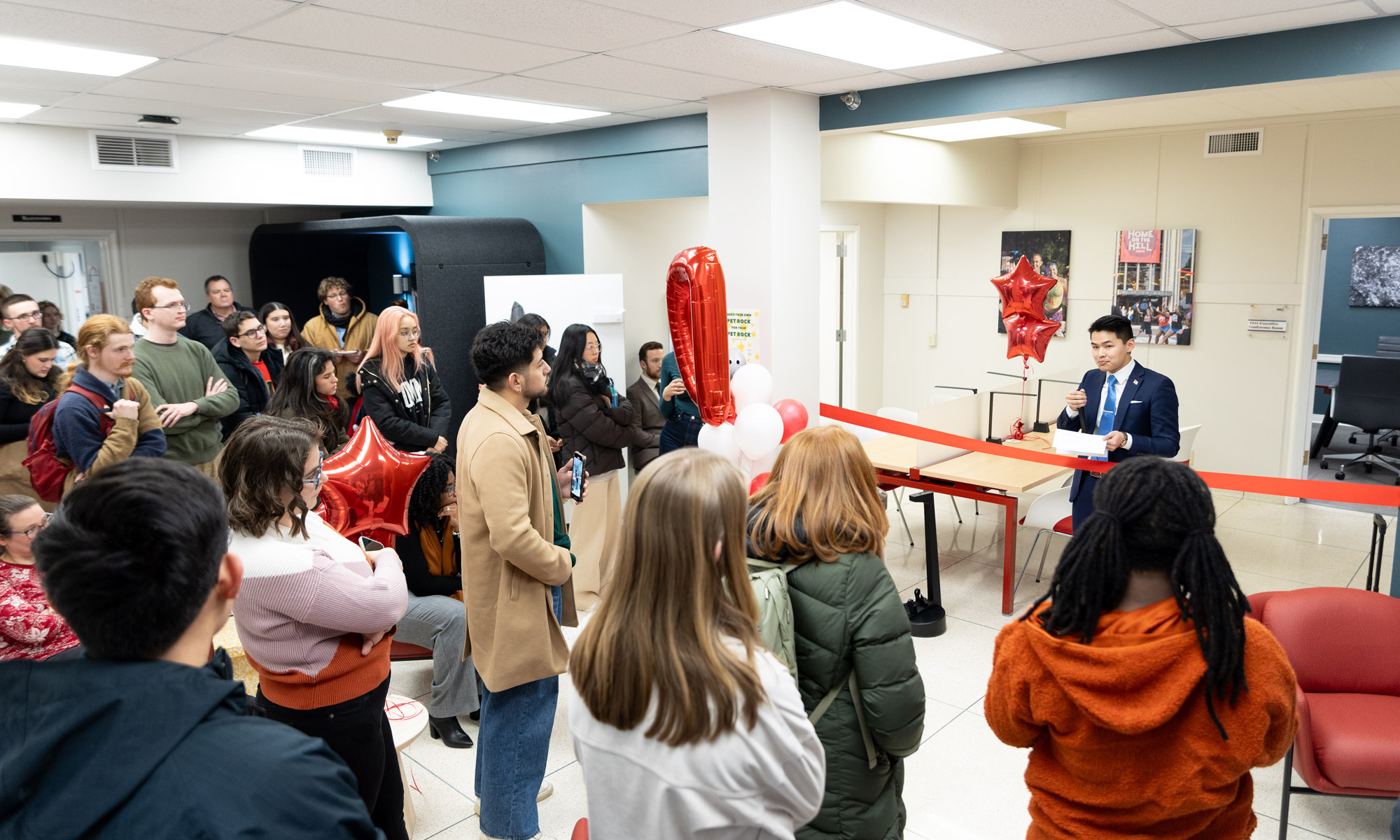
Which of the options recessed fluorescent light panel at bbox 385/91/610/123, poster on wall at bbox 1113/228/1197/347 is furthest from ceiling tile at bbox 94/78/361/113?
poster on wall at bbox 1113/228/1197/347

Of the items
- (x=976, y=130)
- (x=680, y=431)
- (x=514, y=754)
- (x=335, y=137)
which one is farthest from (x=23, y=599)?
(x=976, y=130)

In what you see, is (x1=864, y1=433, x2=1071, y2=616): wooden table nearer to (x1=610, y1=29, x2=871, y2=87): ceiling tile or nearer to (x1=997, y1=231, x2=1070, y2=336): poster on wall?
(x1=610, y1=29, x2=871, y2=87): ceiling tile

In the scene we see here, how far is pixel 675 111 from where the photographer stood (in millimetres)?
5531

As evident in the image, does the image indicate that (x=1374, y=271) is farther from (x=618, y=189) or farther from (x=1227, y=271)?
(x=618, y=189)

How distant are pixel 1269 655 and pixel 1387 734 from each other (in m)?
1.68

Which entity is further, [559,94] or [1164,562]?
[559,94]

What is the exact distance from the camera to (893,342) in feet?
29.1

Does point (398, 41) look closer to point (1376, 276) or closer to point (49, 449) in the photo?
point (49, 449)

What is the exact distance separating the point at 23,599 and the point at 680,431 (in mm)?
3584

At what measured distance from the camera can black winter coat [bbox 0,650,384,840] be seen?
1028 millimetres

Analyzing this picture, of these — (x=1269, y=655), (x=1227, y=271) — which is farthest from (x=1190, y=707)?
(x=1227, y=271)

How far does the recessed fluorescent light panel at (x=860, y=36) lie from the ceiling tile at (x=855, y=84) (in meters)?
0.24

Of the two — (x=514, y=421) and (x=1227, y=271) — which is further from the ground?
(x=1227, y=271)

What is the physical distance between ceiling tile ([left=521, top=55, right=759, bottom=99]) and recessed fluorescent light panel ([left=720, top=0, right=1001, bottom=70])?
0.72 meters
